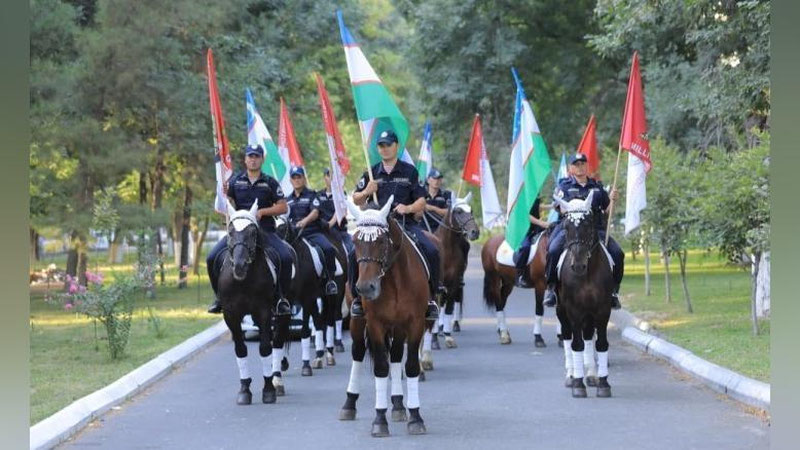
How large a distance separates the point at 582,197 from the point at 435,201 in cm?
549

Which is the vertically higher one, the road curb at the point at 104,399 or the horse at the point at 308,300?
the horse at the point at 308,300

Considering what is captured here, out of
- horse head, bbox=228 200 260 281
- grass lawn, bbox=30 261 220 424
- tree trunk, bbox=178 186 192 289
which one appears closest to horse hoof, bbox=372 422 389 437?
horse head, bbox=228 200 260 281

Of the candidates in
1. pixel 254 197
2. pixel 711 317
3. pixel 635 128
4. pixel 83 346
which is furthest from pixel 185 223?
pixel 635 128

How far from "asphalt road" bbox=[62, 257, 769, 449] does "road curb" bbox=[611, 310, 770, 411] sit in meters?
0.18

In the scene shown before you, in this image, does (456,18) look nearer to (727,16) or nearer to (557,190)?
(727,16)

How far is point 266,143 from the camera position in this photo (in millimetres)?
20125

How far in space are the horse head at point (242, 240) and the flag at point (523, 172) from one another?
14.4ft

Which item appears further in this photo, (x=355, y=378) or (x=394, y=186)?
(x=355, y=378)

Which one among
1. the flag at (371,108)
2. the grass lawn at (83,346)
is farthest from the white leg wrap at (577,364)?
the grass lawn at (83,346)

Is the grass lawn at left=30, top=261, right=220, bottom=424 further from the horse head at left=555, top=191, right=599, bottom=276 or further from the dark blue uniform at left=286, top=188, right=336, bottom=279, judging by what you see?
the horse head at left=555, top=191, right=599, bottom=276

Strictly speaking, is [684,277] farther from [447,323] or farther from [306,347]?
[306,347]

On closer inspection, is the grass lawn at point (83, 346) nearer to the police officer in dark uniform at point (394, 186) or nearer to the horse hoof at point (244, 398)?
the horse hoof at point (244, 398)

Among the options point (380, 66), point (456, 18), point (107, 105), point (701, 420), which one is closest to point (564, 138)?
point (456, 18)

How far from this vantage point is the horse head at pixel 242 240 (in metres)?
14.0
